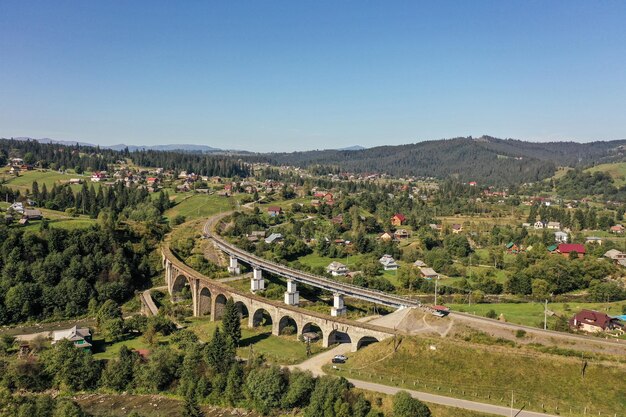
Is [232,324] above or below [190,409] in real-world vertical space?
above

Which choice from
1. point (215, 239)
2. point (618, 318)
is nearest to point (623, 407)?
point (618, 318)

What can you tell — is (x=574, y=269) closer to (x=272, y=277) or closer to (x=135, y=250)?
(x=272, y=277)

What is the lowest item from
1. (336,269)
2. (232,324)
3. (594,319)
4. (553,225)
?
(232,324)

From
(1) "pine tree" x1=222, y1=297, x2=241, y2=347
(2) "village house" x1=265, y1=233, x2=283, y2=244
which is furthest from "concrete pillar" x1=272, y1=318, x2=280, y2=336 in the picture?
(2) "village house" x1=265, y1=233, x2=283, y2=244

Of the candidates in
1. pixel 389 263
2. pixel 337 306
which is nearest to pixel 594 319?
pixel 337 306

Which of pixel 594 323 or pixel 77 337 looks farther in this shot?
pixel 594 323

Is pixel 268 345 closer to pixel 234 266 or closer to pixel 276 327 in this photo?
pixel 276 327

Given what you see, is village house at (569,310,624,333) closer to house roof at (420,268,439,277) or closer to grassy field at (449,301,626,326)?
grassy field at (449,301,626,326)
